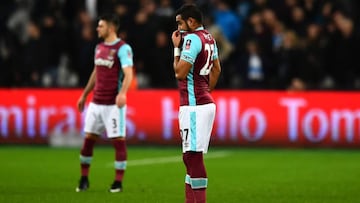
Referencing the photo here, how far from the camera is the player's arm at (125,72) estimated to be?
12.5m

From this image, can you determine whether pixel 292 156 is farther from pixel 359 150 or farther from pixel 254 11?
pixel 254 11

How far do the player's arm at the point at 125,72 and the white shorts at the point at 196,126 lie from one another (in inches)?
111

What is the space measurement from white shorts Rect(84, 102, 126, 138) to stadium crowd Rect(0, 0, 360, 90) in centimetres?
853

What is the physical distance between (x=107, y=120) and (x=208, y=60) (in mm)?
3452

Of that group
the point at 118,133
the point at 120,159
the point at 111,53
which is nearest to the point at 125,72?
the point at 111,53

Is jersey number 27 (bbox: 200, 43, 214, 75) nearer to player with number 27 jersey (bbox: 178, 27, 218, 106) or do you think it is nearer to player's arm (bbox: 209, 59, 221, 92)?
player with number 27 jersey (bbox: 178, 27, 218, 106)

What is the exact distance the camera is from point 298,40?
72.6ft

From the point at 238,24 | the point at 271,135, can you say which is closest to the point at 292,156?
the point at 271,135

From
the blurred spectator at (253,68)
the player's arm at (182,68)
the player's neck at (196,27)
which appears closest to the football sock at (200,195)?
the player's arm at (182,68)

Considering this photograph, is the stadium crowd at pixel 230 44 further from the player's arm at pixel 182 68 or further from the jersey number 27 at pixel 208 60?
the player's arm at pixel 182 68

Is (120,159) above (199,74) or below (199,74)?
below

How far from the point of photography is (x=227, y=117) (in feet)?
67.9

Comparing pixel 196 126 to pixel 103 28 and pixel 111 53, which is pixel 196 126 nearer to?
pixel 111 53

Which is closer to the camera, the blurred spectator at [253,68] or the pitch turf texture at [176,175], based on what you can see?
the pitch turf texture at [176,175]
